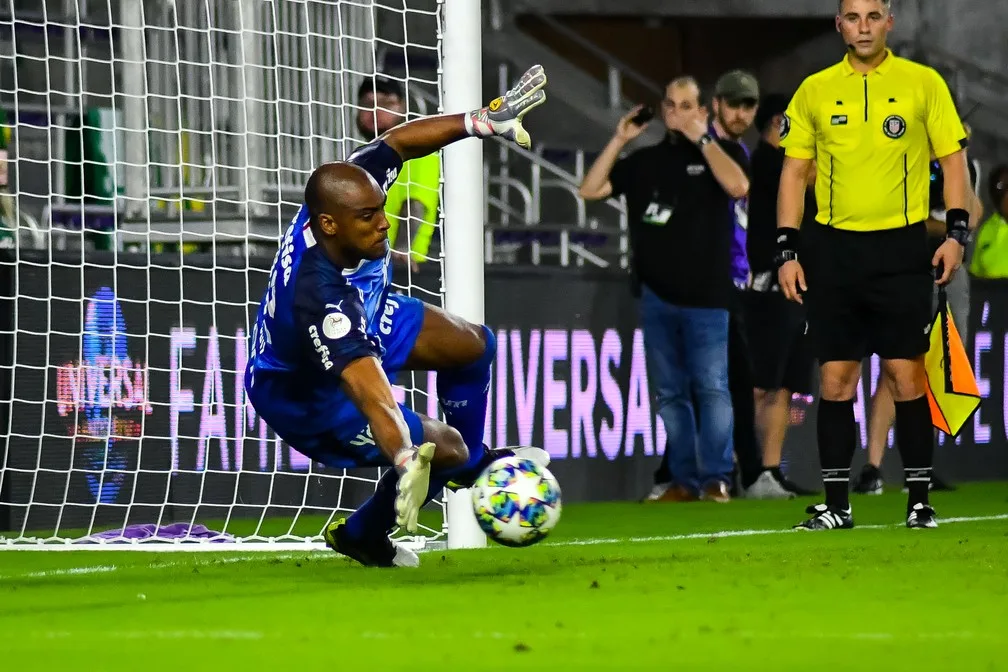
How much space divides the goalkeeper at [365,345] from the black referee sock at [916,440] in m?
1.88

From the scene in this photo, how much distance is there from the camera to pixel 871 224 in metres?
6.92

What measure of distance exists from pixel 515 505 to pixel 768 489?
4.69 m

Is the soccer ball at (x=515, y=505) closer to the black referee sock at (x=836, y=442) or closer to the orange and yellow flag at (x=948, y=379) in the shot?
the black referee sock at (x=836, y=442)

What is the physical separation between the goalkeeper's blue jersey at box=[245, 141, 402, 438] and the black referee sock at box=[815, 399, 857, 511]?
6.83 ft

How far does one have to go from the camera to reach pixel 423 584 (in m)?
5.12

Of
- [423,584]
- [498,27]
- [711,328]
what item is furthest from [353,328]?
[498,27]

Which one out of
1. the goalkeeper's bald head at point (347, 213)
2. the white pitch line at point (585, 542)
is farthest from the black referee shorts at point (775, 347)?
the goalkeeper's bald head at point (347, 213)

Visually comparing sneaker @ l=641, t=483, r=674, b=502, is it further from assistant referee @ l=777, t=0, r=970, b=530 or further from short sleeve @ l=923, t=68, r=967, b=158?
short sleeve @ l=923, t=68, r=967, b=158

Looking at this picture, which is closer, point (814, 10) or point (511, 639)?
point (511, 639)

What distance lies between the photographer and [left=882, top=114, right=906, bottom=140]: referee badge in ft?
22.6

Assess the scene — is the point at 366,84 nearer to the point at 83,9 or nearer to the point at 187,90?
the point at 187,90

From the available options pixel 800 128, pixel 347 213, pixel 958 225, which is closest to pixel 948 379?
pixel 958 225

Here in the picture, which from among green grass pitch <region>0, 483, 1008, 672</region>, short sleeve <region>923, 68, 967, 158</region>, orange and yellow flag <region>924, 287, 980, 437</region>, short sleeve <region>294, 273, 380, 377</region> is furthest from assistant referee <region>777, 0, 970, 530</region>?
short sleeve <region>294, 273, 380, 377</region>

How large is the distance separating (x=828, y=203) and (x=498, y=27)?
10.2 m
